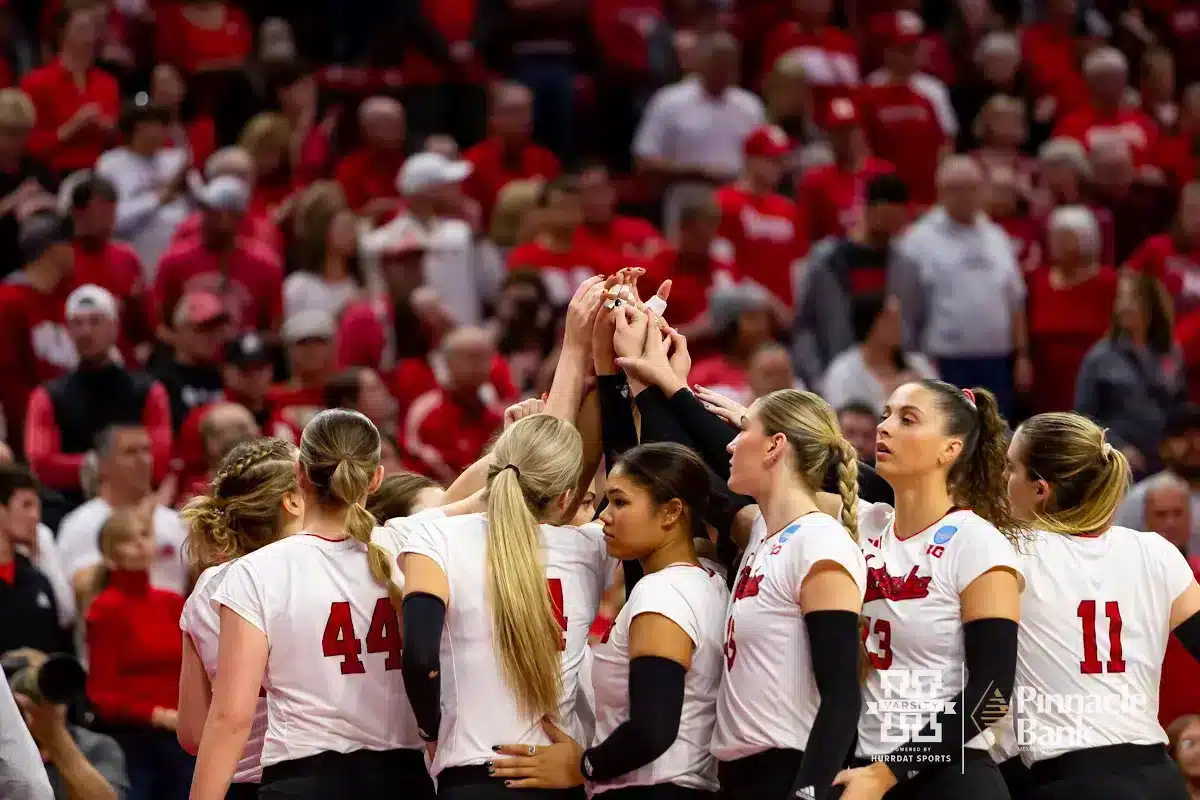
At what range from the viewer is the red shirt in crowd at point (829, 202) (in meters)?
11.2

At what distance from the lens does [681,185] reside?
1175 cm

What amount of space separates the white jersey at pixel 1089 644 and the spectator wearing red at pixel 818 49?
Answer: 336 inches

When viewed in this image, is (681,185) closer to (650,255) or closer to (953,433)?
(650,255)

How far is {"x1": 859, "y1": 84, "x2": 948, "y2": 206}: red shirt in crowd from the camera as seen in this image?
12.0 m

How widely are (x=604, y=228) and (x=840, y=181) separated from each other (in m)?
1.71

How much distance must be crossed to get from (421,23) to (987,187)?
421 cm

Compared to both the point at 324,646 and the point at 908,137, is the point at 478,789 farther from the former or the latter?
the point at 908,137

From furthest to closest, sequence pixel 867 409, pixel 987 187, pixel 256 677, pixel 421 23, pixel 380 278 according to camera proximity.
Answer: pixel 421 23 < pixel 987 187 < pixel 380 278 < pixel 867 409 < pixel 256 677

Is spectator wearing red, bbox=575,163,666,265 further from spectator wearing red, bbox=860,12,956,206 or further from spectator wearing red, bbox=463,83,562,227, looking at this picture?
spectator wearing red, bbox=860,12,956,206

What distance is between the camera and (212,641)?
174 inches

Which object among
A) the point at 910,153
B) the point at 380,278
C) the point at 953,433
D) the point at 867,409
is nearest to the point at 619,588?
the point at 867,409

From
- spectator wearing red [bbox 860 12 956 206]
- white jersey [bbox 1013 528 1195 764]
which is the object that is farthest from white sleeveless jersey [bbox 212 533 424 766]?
spectator wearing red [bbox 860 12 956 206]

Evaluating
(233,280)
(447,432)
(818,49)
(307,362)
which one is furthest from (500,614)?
(818,49)

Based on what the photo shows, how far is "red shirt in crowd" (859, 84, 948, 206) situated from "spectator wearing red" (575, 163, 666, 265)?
7.08 feet
